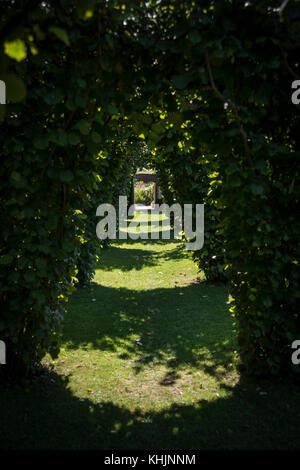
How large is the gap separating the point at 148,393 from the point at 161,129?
261 centimetres

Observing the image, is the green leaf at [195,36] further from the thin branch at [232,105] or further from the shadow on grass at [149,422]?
the shadow on grass at [149,422]

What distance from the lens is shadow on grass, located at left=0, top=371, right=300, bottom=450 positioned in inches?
108

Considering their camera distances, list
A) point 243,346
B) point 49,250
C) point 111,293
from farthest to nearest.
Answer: point 111,293 < point 243,346 < point 49,250

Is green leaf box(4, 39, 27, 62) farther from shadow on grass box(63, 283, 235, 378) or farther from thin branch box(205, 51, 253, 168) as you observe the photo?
shadow on grass box(63, 283, 235, 378)

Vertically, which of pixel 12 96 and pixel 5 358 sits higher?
pixel 12 96

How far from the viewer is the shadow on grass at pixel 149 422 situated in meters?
2.74

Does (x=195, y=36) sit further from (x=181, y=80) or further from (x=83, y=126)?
(x=83, y=126)

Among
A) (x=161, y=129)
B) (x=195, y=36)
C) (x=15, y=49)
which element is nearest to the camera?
(x=15, y=49)

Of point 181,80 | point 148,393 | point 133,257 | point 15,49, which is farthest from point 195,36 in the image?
point 133,257

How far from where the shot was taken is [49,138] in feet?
8.14

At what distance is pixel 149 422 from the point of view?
3096mm
